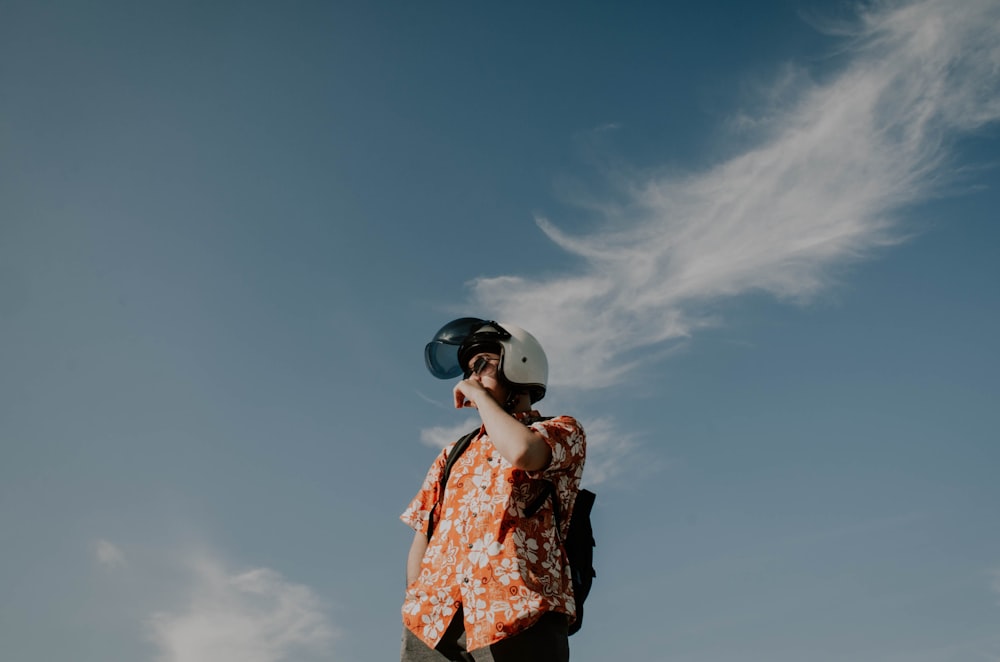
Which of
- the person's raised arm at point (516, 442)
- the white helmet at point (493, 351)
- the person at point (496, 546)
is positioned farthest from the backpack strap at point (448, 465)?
the person's raised arm at point (516, 442)

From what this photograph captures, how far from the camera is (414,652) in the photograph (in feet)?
14.2

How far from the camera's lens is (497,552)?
4211 mm

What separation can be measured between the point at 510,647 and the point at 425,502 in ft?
4.65

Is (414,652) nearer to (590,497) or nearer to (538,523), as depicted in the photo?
(538,523)

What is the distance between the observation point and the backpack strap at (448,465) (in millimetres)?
5059

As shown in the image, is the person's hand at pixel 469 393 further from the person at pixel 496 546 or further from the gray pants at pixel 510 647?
the gray pants at pixel 510 647

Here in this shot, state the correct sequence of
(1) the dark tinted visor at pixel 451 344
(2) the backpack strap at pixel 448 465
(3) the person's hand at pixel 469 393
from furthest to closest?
(1) the dark tinted visor at pixel 451 344 < (2) the backpack strap at pixel 448 465 < (3) the person's hand at pixel 469 393

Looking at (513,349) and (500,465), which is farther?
(513,349)

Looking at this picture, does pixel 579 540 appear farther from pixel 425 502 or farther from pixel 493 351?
pixel 493 351

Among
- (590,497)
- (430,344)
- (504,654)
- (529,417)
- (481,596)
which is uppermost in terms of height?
(430,344)

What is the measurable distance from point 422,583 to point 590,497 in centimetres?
113

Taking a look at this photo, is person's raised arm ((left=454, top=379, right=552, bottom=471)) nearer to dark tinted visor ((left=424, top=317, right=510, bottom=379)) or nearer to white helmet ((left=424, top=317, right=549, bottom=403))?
white helmet ((left=424, top=317, right=549, bottom=403))

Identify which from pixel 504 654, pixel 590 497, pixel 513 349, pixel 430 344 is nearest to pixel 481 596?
pixel 504 654

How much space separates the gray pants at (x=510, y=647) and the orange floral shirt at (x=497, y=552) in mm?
46
